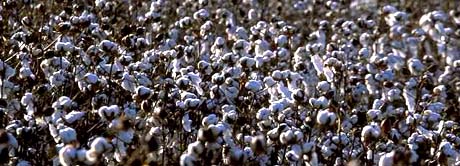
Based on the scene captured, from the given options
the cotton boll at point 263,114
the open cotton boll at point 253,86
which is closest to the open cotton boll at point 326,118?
the cotton boll at point 263,114

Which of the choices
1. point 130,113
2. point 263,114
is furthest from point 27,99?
point 263,114

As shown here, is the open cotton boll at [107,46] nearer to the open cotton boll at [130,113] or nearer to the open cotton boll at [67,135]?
the open cotton boll at [130,113]

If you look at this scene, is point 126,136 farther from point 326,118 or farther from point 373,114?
point 373,114

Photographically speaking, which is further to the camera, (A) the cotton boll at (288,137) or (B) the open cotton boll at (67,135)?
(A) the cotton boll at (288,137)

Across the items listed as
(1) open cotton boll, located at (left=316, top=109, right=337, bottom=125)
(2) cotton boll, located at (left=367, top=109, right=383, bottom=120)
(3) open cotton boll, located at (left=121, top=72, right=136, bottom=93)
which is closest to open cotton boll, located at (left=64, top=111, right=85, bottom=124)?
(3) open cotton boll, located at (left=121, top=72, right=136, bottom=93)

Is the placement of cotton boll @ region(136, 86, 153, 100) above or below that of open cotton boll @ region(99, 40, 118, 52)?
below

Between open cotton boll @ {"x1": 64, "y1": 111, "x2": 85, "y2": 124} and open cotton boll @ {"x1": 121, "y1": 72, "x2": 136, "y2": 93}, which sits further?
open cotton boll @ {"x1": 121, "y1": 72, "x2": 136, "y2": 93}

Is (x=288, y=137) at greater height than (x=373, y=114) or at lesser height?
greater

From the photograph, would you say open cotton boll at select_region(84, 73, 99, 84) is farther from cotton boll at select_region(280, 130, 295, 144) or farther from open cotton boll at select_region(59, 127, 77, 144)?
cotton boll at select_region(280, 130, 295, 144)
